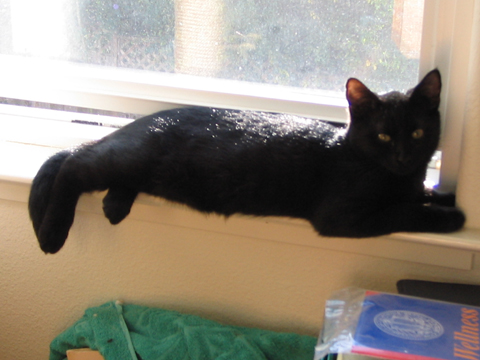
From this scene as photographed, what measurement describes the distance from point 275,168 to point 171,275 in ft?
1.27

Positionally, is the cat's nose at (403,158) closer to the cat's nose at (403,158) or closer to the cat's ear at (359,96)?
the cat's nose at (403,158)

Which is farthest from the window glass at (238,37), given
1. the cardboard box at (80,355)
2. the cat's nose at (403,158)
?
the cardboard box at (80,355)

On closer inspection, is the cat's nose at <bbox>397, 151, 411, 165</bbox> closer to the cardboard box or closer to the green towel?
the green towel

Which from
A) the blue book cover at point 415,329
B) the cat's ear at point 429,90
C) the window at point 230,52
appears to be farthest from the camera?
the window at point 230,52

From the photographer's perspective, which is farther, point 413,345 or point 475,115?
point 475,115

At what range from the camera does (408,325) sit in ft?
2.31

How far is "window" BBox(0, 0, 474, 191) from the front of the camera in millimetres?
988

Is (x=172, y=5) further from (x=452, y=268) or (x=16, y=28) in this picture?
(x=452, y=268)

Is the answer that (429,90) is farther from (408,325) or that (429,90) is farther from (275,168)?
(408,325)

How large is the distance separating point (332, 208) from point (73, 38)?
0.85 metres

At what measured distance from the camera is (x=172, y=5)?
3.78ft

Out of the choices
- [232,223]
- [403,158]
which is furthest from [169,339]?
[403,158]

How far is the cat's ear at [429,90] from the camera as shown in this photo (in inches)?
34.5

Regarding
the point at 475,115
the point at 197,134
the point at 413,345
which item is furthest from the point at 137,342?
the point at 475,115
